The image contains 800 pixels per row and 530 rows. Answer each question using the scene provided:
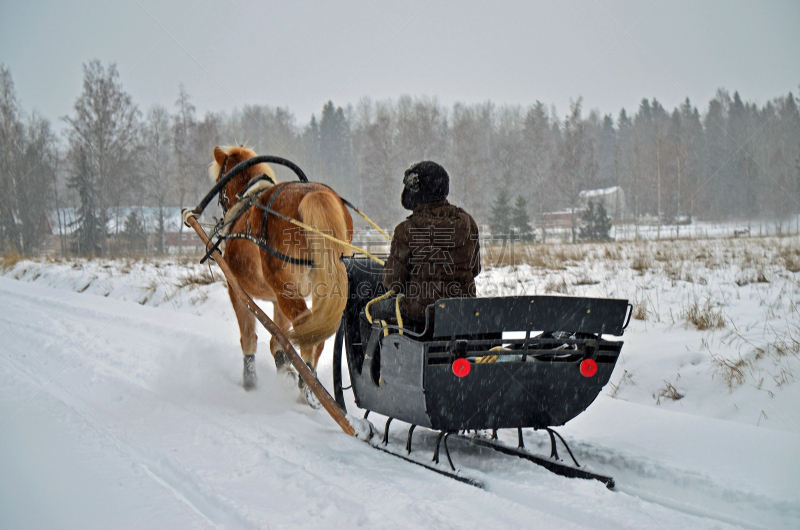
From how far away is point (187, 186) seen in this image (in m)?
32.8

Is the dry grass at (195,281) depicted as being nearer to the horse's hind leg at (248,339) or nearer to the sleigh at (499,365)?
the horse's hind leg at (248,339)

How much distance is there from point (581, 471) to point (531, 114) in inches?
1569

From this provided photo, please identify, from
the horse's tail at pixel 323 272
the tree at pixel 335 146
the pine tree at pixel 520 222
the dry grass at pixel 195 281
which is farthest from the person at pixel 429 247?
the tree at pixel 335 146

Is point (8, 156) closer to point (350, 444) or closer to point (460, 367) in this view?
point (350, 444)

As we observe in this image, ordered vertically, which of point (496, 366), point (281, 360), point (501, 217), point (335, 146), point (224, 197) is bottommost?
point (281, 360)

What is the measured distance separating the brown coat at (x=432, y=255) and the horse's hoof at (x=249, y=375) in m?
2.51

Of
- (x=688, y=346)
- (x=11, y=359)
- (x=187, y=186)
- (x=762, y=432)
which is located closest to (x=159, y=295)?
(x=11, y=359)

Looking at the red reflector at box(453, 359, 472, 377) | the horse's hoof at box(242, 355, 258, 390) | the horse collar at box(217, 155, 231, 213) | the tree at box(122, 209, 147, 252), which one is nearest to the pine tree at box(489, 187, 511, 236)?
the horse collar at box(217, 155, 231, 213)

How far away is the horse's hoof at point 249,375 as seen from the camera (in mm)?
4871

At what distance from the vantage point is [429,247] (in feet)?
9.38

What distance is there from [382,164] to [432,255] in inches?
1119

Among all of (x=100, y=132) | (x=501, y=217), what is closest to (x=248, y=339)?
(x=501, y=217)

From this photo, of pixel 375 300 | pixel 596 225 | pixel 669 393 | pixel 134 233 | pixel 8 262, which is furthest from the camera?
pixel 134 233

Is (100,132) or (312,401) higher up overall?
(100,132)
